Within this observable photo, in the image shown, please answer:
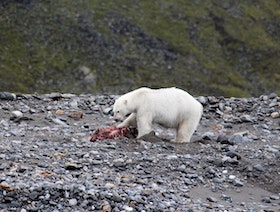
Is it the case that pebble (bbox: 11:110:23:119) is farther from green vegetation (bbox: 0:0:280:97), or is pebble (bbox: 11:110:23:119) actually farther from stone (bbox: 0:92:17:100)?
green vegetation (bbox: 0:0:280:97)

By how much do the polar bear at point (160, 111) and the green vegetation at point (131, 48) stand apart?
202ft

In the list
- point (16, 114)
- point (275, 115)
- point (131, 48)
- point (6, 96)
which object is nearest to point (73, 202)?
point (16, 114)

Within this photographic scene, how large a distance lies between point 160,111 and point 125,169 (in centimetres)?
377

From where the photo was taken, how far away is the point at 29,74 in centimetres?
8038

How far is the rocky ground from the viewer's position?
10703 millimetres

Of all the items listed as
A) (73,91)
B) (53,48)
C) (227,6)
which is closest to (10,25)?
(53,48)

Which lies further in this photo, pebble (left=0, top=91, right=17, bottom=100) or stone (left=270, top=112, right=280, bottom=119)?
stone (left=270, top=112, right=280, bottom=119)

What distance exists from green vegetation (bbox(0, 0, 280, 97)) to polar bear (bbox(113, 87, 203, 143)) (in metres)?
61.7

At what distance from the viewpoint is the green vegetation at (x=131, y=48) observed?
8238 centimetres

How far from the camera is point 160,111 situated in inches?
637

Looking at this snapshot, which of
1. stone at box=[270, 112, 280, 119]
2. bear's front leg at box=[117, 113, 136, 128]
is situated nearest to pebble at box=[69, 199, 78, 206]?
bear's front leg at box=[117, 113, 136, 128]

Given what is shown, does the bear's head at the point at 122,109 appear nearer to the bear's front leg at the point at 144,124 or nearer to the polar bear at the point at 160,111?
the polar bear at the point at 160,111

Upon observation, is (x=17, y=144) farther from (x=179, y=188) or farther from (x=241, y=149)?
(x=241, y=149)

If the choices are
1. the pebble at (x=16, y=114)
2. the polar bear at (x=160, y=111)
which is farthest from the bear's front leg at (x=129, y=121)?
the pebble at (x=16, y=114)
